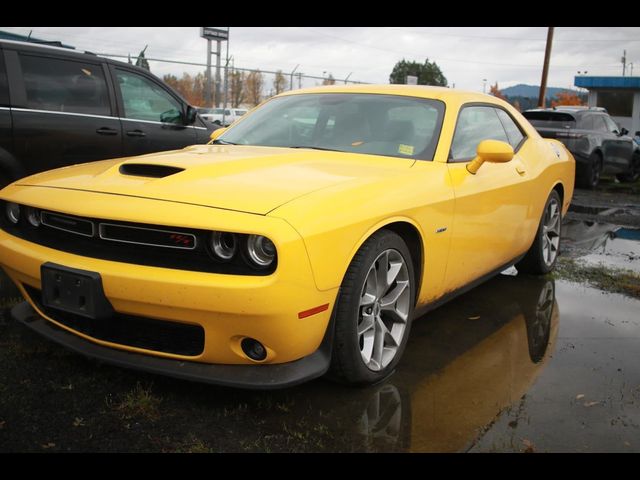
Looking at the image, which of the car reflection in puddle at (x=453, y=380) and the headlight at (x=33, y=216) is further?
the headlight at (x=33, y=216)

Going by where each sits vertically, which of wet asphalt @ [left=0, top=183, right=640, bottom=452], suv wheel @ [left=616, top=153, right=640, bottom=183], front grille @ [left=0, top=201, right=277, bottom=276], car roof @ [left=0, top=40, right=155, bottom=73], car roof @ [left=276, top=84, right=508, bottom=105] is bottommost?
wet asphalt @ [left=0, top=183, right=640, bottom=452]

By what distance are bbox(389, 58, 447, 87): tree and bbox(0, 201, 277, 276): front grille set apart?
69.6 m

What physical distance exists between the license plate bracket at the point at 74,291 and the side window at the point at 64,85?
308 centimetres

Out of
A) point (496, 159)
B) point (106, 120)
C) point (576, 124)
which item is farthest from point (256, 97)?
point (496, 159)

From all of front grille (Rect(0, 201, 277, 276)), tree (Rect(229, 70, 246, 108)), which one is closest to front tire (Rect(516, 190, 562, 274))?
front grille (Rect(0, 201, 277, 276))

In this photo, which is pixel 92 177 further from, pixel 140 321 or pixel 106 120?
pixel 106 120

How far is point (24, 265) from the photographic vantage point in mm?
2791

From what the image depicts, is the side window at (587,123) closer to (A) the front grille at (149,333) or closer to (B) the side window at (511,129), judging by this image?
(B) the side window at (511,129)

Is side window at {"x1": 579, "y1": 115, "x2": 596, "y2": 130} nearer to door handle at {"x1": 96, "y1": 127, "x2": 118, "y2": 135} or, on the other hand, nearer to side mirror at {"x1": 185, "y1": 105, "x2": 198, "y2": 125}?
side mirror at {"x1": 185, "y1": 105, "x2": 198, "y2": 125}

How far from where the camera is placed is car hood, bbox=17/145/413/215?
2582 mm

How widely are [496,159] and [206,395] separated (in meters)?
2.03

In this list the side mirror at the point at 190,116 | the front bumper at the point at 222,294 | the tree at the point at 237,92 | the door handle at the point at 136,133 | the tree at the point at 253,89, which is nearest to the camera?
the front bumper at the point at 222,294

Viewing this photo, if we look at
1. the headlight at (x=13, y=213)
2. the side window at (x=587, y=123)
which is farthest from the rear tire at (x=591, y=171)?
the headlight at (x=13, y=213)

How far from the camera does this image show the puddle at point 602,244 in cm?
602
